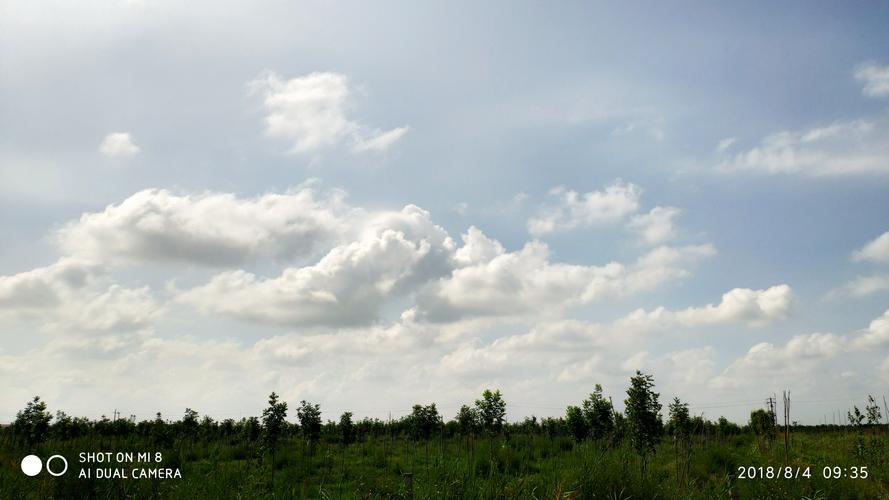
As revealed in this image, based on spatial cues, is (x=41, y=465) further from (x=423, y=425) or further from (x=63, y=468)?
(x=423, y=425)

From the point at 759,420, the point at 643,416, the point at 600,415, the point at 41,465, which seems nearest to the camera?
the point at 41,465

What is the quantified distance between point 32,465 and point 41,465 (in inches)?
7.1

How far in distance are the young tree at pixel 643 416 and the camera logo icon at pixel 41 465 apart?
17.3m

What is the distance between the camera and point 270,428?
81.9 feet

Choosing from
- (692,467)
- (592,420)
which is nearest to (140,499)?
(692,467)

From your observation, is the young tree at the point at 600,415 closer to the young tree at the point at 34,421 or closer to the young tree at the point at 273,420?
the young tree at the point at 273,420

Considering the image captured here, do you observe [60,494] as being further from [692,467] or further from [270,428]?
[692,467]

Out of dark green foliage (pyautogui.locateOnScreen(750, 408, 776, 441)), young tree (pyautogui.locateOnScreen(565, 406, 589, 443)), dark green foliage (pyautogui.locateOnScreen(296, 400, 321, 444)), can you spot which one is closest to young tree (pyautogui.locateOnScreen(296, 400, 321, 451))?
dark green foliage (pyautogui.locateOnScreen(296, 400, 321, 444))

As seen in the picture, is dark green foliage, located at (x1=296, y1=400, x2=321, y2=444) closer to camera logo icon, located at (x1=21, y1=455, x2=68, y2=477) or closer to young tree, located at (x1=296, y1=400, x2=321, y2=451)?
young tree, located at (x1=296, y1=400, x2=321, y2=451)

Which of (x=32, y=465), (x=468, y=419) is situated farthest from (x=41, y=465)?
(x=468, y=419)

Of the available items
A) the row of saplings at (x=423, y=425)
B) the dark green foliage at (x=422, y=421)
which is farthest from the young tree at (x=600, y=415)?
the dark green foliage at (x=422, y=421)

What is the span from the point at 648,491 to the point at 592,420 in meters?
22.5

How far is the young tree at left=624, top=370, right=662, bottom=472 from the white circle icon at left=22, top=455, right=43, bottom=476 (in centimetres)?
1764

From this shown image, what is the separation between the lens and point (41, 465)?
9672mm
